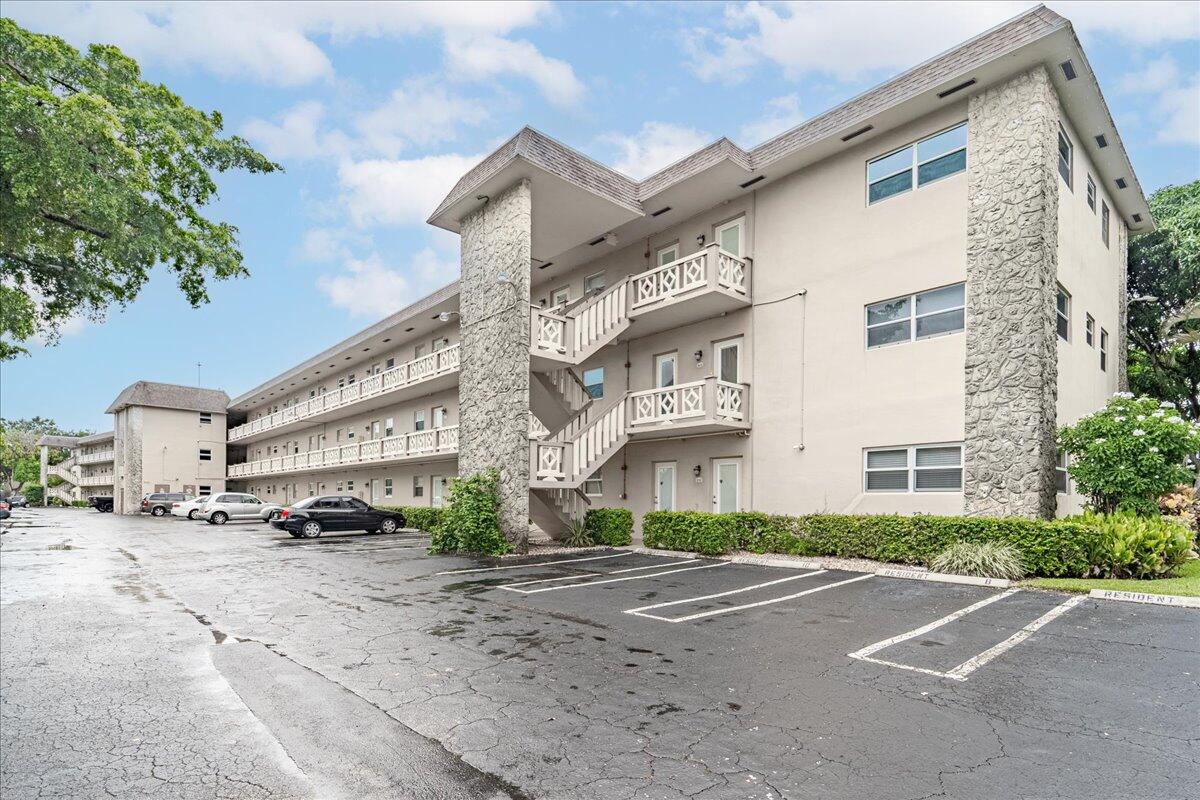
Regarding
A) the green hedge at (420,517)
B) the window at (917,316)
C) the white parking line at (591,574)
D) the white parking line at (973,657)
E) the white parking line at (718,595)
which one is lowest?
the green hedge at (420,517)

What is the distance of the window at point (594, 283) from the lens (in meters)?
21.8

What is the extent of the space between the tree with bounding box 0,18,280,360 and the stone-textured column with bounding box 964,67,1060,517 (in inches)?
587

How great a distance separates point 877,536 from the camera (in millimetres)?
12742

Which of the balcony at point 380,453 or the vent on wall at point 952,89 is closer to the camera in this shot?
the vent on wall at point 952,89

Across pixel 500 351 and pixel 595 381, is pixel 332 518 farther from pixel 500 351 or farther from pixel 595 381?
pixel 500 351

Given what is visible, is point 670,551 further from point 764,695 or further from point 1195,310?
point 1195,310

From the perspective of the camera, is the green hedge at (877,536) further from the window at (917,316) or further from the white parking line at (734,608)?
the window at (917,316)

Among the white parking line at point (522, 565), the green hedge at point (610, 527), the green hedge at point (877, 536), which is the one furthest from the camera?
the green hedge at point (610, 527)

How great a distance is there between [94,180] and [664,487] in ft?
47.6

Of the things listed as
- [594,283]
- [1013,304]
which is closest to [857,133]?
[1013,304]

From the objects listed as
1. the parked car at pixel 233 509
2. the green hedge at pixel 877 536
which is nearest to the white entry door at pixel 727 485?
the green hedge at pixel 877 536

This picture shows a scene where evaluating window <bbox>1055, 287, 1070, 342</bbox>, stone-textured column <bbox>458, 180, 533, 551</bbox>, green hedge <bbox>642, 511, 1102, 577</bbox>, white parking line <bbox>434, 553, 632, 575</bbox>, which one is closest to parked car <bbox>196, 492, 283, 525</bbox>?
stone-textured column <bbox>458, 180, 533, 551</bbox>

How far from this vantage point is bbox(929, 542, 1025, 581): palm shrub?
416 inches

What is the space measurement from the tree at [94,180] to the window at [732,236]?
11.5 meters
